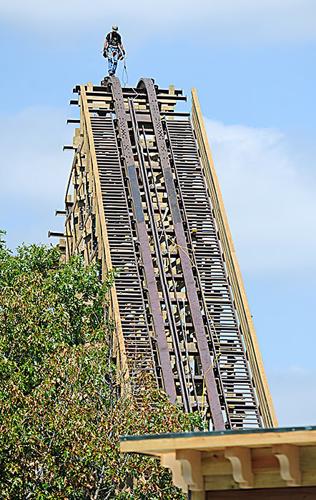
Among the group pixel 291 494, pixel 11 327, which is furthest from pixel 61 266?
pixel 291 494

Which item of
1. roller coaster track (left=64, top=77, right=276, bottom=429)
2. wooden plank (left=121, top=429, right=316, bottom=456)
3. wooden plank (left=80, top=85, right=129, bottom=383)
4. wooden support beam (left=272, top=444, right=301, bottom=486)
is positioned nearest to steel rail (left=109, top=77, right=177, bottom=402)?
roller coaster track (left=64, top=77, right=276, bottom=429)

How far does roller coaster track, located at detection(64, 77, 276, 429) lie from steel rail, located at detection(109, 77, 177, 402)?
0.08ft

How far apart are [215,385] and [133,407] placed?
5.32 meters

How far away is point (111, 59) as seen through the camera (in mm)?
26938

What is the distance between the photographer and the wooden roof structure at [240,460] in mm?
5859

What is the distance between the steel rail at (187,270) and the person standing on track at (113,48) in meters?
1.21

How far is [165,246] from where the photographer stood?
2273 centimetres

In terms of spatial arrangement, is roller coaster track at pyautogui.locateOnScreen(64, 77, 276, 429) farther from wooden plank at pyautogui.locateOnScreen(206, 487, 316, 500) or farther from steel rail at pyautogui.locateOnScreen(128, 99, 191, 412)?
wooden plank at pyautogui.locateOnScreen(206, 487, 316, 500)

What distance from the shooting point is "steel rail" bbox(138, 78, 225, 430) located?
64.8 ft

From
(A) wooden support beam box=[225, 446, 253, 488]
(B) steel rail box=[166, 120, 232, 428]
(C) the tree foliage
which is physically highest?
(B) steel rail box=[166, 120, 232, 428]

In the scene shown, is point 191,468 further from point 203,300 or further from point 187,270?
point 187,270

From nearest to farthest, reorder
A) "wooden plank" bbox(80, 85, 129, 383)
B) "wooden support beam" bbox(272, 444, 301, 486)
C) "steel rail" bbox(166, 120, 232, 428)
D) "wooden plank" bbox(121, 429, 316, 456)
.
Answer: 1. "wooden plank" bbox(121, 429, 316, 456)
2. "wooden support beam" bbox(272, 444, 301, 486)
3. "wooden plank" bbox(80, 85, 129, 383)
4. "steel rail" bbox(166, 120, 232, 428)

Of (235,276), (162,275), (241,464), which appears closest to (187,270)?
(162,275)

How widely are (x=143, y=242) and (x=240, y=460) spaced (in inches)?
633
